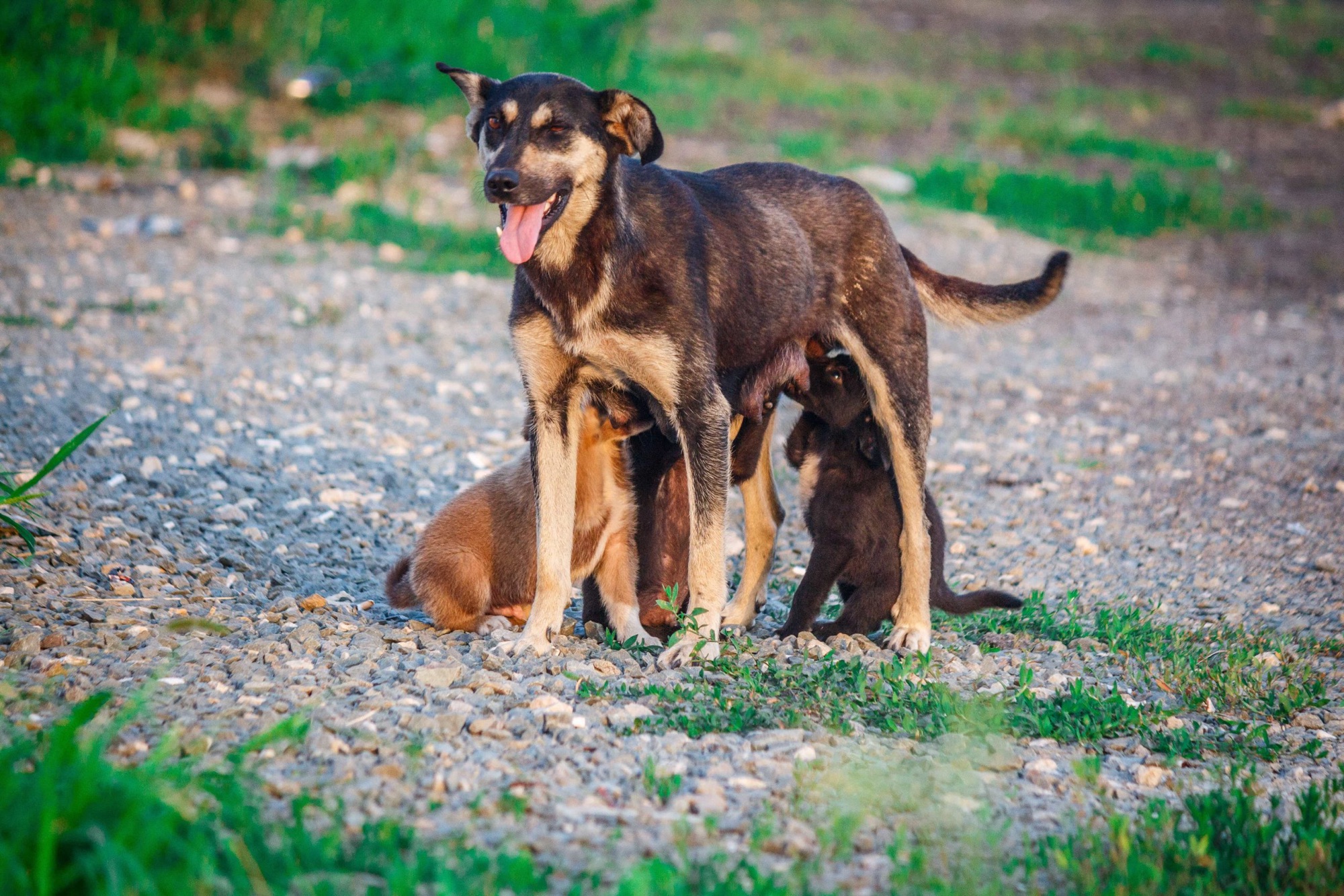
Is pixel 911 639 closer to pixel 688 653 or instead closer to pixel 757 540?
pixel 757 540

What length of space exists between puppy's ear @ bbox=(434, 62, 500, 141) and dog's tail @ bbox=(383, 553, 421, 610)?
1944 millimetres

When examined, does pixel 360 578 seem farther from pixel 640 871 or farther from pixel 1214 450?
pixel 1214 450

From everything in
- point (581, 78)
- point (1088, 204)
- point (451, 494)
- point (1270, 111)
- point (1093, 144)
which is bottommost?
point (451, 494)

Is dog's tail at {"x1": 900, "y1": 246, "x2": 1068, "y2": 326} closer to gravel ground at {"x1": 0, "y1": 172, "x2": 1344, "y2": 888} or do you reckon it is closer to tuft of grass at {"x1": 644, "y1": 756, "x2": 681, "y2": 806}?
gravel ground at {"x1": 0, "y1": 172, "x2": 1344, "y2": 888}

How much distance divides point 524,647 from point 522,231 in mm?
1731

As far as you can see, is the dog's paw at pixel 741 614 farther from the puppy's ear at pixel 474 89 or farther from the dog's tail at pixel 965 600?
the puppy's ear at pixel 474 89

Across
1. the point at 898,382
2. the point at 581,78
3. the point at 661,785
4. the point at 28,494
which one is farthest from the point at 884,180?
the point at 661,785

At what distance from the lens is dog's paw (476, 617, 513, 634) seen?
18.6ft

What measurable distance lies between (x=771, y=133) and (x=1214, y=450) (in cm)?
1133

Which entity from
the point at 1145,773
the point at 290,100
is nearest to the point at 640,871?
the point at 1145,773

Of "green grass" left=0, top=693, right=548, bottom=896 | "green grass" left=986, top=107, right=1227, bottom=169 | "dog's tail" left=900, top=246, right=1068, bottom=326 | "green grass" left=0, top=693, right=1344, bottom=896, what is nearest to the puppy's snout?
"green grass" left=0, top=693, right=1344, bottom=896

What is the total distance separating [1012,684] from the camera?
514 centimetres

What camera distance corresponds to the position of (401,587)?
18.7 ft

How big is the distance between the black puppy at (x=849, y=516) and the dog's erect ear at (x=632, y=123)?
1480mm
